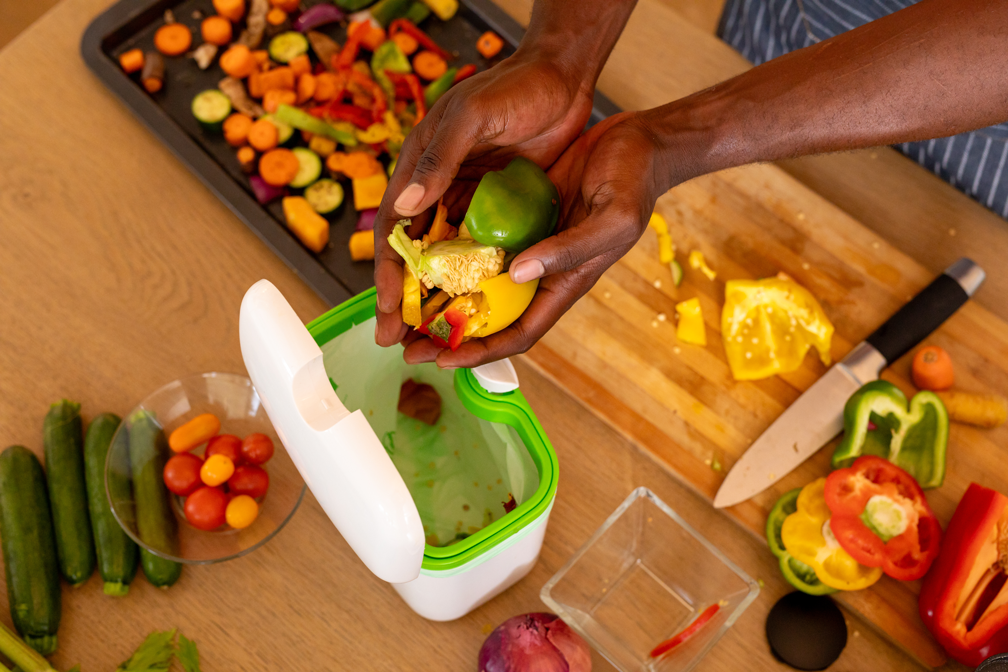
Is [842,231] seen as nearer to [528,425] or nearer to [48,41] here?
[528,425]

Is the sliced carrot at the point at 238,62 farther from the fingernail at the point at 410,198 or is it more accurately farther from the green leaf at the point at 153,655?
the green leaf at the point at 153,655

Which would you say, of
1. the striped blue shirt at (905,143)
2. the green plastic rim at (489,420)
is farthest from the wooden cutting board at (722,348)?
the green plastic rim at (489,420)

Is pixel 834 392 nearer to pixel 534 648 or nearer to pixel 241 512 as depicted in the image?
pixel 534 648

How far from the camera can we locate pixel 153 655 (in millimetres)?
1104

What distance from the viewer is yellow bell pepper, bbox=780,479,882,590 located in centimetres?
113

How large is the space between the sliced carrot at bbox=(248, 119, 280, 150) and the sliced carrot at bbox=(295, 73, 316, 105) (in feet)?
0.35

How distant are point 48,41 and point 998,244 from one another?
6.52 ft

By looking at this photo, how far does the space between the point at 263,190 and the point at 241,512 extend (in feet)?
2.11

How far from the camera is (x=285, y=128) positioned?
149 centimetres

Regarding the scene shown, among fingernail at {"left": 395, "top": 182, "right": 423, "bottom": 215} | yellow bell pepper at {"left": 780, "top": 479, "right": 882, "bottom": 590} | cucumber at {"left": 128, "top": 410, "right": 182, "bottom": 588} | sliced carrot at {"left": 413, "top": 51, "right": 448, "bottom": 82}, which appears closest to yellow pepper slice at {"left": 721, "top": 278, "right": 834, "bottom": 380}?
yellow bell pepper at {"left": 780, "top": 479, "right": 882, "bottom": 590}

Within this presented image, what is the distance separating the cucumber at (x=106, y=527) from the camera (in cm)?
112

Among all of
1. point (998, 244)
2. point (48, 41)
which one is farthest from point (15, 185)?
point (998, 244)

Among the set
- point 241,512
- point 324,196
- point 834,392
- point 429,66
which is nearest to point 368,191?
point 324,196

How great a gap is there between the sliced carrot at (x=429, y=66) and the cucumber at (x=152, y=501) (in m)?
0.90
